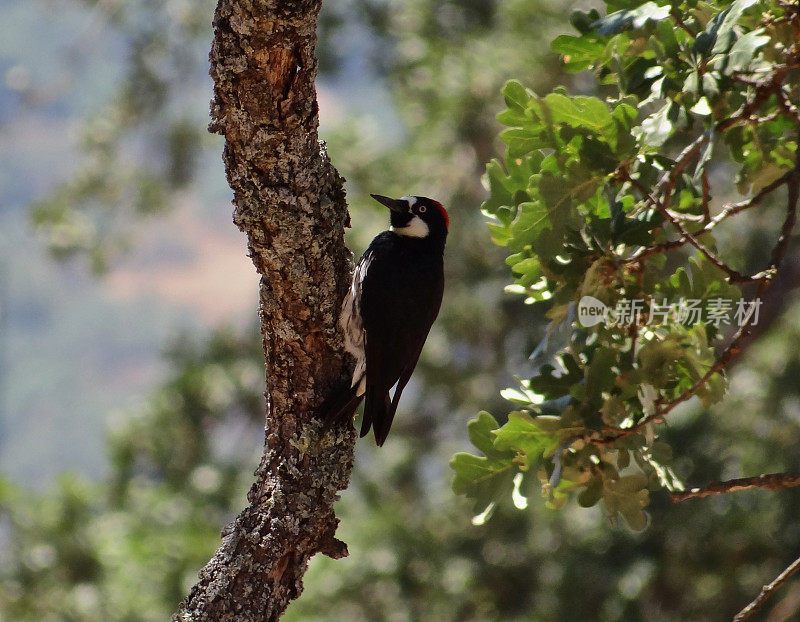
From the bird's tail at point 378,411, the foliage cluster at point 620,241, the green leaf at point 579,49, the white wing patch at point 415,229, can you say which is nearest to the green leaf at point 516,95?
the foliage cluster at point 620,241

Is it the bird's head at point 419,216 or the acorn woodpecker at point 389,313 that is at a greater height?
the bird's head at point 419,216

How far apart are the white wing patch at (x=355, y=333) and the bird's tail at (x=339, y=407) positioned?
0.16ft

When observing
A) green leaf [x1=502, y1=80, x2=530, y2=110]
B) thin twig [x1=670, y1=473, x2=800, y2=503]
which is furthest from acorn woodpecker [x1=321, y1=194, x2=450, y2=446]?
thin twig [x1=670, y1=473, x2=800, y2=503]

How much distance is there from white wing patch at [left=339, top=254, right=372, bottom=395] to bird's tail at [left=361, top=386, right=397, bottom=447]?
0.35 feet

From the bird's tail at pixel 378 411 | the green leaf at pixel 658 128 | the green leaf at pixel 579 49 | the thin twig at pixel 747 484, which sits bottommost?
the bird's tail at pixel 378 411

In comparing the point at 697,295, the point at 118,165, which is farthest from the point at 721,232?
the point at 697,295

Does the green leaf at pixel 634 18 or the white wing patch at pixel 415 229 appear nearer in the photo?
the green leaf at pixel 634 18

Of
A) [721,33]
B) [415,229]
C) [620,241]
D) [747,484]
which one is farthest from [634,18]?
[415,229]

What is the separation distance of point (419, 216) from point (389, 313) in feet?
2.07

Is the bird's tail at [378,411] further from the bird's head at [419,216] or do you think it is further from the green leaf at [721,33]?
the green leaf at [721,33]

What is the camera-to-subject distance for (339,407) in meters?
2.64

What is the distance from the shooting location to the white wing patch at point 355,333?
8.65 feet

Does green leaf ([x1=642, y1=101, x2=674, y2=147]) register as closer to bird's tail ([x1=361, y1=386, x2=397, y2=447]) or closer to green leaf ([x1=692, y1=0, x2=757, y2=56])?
green leaf ([x1=692, y1=0, x2=757, y2=56])

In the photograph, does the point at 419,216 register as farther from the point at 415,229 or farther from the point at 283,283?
the point at 283,283
